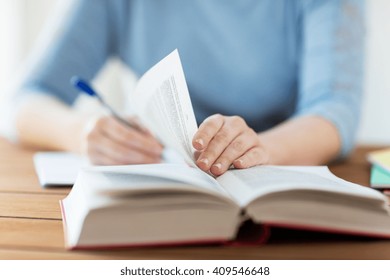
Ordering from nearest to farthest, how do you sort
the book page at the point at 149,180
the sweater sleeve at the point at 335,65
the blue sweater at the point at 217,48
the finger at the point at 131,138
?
the book page at the point at 149,180, the finger at the point at 131,138, the sweater sleeve at the point at 335,65, the blue sweater at the point at 217,48

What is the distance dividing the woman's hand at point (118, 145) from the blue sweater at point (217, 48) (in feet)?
1.29

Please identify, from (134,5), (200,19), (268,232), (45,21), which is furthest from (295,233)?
(45,21)

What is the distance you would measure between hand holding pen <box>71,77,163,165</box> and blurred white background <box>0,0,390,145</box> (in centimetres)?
121

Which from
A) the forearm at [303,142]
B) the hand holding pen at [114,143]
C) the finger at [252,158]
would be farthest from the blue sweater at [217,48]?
the finger at [252,158]

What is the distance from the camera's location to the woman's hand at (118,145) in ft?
3.39

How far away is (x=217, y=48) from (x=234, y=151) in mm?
720

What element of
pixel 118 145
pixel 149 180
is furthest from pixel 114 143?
pixel 149 180

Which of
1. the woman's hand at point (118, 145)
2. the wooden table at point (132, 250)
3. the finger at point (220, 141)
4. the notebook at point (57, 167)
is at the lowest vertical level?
the notebook at point (57, 167)

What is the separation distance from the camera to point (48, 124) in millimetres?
1292

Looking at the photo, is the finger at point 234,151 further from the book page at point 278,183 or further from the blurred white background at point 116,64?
the blurred white background at point 116,64

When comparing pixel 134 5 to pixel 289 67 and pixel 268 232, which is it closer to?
pixel 289 67

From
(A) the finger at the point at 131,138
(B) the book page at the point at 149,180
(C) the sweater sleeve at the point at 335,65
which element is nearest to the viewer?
(B) the book page at the point at 149,180

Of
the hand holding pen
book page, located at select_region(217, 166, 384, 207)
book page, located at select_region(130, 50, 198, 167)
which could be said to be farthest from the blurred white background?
book page, located at select_region(217, 166, 384, 207)
